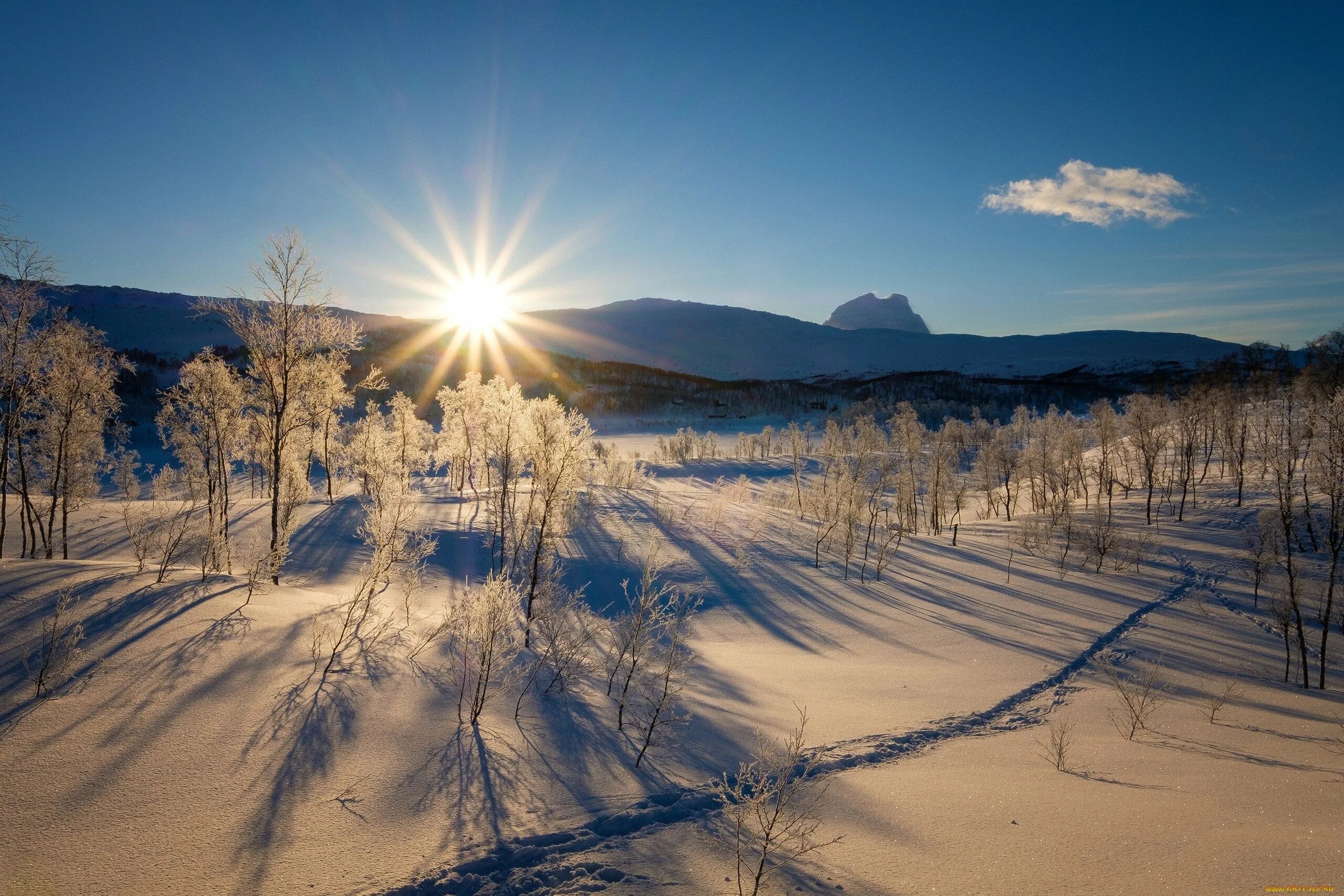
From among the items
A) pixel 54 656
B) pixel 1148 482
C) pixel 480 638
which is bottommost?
pixel 1148 482

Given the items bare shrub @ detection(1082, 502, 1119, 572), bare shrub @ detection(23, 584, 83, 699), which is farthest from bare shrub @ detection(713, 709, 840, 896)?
bare shrub @ detection(1082, 502, 1119, 572)

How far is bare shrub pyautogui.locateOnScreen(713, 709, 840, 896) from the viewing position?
5121 millimetres

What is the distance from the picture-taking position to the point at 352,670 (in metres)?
8.88

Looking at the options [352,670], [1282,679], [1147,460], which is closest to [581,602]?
[352,670]

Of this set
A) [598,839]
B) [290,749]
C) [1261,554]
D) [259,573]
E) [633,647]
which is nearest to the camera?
[598,839]

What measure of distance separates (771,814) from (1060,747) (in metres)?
5.11

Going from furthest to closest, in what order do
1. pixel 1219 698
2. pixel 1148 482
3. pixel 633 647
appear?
pixel 1148 482
pixel 1219 698
pixel 633 647

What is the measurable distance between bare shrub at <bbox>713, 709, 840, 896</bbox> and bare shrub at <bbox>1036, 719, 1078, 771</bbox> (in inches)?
156

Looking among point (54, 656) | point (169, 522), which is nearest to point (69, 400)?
point (169, 522)

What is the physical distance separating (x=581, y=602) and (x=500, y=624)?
34.6 feet

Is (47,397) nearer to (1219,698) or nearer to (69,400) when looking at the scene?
(69,400)

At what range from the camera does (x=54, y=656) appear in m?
6.99

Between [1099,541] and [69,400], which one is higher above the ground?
[69,400]

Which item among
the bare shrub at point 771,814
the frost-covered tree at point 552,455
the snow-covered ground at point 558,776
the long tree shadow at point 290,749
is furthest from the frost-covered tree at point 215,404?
the bare shrub at point 771,814
